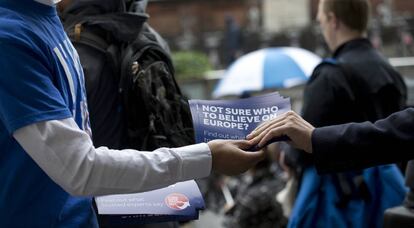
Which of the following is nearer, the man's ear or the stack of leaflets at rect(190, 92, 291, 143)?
the stack of leaflets at rect(190, 92, 291, 143)

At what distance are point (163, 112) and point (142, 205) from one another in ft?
2.61

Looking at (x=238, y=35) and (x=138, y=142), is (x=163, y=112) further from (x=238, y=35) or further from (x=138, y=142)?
(x=238, y=35)

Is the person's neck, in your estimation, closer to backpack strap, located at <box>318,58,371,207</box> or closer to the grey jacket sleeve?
backpack strap, located at <box>318,58,371,207</box>

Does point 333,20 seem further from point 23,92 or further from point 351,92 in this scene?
point 23,92

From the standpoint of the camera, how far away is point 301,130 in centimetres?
258

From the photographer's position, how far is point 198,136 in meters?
2.49

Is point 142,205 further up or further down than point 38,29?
further down

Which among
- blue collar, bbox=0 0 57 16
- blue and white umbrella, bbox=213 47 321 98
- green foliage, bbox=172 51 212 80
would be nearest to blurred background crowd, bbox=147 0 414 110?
green foliage, bbox=172 51 212 80

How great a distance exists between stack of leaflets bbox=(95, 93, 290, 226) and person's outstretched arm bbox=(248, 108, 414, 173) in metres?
0.17

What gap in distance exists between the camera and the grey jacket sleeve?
263cm

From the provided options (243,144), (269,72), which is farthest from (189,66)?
(243,144)

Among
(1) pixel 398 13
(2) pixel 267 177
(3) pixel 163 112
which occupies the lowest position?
(1) pixel 398 13

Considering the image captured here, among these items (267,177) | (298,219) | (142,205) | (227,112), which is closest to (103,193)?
(142,205)

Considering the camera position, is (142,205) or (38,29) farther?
(142,205)
